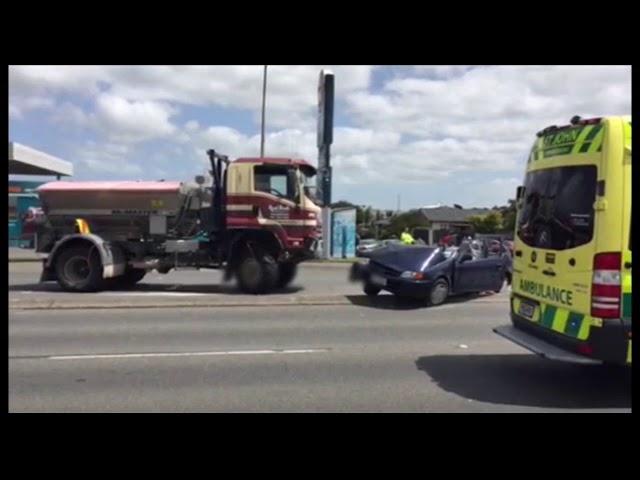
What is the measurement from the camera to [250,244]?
1254cm

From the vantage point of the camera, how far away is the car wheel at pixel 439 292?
35.4 feet

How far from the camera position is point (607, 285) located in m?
4.91

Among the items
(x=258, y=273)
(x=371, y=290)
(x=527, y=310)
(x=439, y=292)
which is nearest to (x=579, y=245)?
(x=527, y=310)

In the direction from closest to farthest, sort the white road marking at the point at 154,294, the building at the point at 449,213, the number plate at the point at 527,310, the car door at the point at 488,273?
1. the number plate at the point at 527,310
2. the car door at the point at 488,273
3. the white road marking at the point at 154,294
4. the building at the point at 449,213

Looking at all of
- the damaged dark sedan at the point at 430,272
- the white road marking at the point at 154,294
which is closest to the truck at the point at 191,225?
the white road marking at the point at 154,294

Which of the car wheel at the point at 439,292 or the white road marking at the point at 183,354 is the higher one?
the car wheel at the point at 439,292

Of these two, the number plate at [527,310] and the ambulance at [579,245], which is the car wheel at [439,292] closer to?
the number plate at [527,310]

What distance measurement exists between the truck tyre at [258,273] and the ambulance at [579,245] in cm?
683

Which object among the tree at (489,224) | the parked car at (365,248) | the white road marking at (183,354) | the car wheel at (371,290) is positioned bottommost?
the white road marking at (183,354)

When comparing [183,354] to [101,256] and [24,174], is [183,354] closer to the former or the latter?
[101,256]

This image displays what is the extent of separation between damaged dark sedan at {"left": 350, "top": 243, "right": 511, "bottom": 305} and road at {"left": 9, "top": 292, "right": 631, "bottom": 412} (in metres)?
1.04
